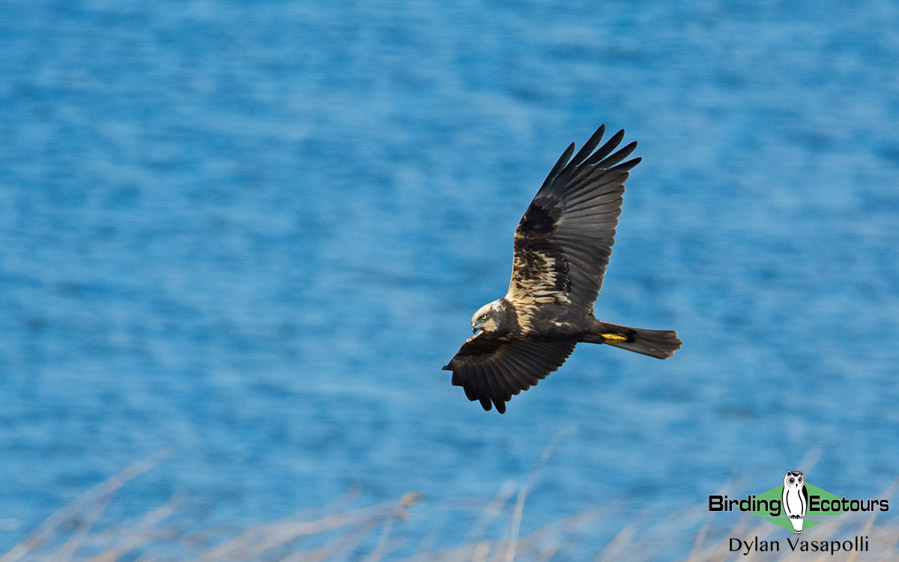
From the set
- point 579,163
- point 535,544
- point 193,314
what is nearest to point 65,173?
point 193,314

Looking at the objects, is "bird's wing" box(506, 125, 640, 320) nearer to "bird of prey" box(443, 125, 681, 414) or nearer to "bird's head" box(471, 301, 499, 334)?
"bird of prey" box(443, 125, 681, 414)

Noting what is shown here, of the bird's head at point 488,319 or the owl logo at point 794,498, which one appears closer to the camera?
the owl logo at point 794,498

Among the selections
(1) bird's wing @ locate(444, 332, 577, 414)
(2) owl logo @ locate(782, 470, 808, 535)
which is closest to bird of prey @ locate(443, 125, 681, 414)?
(1) bird's wing @ locate(444, 332, 577, 414)

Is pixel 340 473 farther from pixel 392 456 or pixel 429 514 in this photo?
pixel 429 514

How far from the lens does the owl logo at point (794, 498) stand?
5.66 meters

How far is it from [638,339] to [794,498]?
1.03 metres

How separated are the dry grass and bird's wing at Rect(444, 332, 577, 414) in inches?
70.7

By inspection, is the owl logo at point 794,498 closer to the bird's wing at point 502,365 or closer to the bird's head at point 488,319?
the bird's wing at point 502,365

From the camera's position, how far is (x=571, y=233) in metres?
5.96

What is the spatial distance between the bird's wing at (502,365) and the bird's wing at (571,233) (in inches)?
20.9

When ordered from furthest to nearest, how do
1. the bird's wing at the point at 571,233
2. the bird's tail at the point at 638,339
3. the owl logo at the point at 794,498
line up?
the bird's wing at the point at 571,233 → the bird's tail at the point at 638,339 → the owl logo at the point at 794,498

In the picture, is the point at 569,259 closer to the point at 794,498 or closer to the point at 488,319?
the point at 488,319

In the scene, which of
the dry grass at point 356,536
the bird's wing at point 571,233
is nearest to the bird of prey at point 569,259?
the bird's wing at point 571,233

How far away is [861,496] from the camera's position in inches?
696
